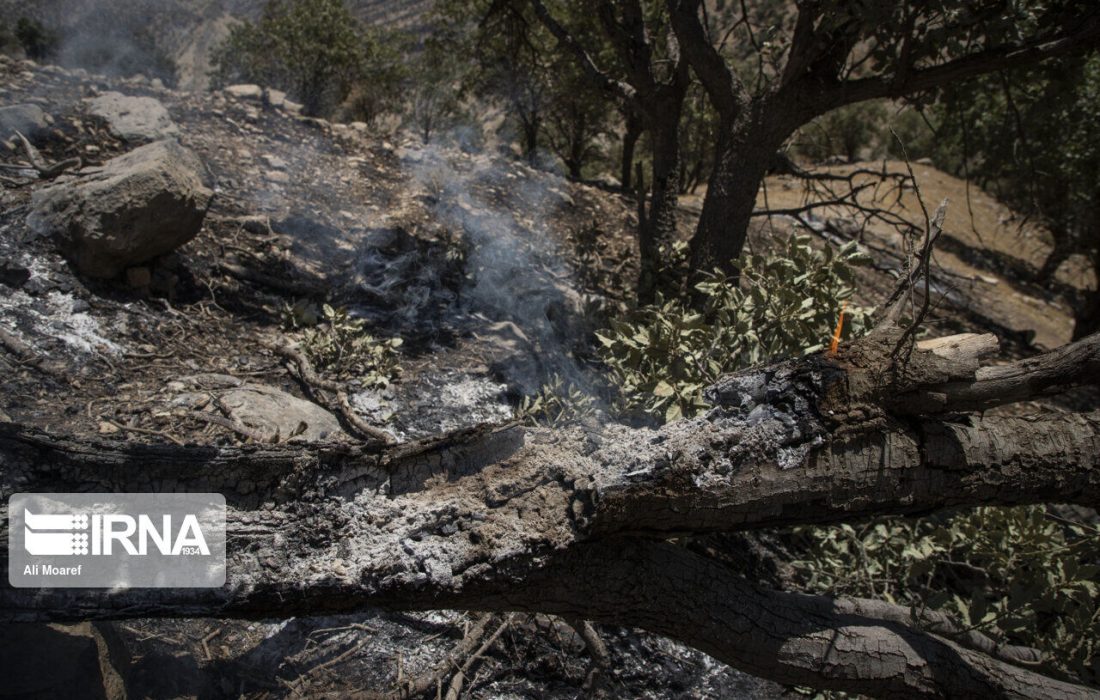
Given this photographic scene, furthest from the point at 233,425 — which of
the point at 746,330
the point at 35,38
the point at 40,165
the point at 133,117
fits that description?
the point at 35,38

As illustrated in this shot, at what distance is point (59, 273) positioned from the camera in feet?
12.7

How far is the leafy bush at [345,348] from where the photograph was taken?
403cm

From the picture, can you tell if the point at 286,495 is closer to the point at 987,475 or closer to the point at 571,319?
the point at 987,475

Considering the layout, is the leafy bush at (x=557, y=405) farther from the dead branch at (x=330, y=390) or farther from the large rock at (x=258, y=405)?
the large rock at (x=258, y=405)

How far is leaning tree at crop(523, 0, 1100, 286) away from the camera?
11.3 feet

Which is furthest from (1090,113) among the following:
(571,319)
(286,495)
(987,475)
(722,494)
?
(286,495)

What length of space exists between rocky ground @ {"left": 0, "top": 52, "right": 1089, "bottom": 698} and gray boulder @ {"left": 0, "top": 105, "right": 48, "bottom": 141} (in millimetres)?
14

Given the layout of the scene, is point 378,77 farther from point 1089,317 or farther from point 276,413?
point 1089,317

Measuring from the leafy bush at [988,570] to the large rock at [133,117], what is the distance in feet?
17.9

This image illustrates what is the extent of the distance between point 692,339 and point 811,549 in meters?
1.22

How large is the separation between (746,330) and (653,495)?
1.94m

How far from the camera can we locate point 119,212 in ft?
12.7

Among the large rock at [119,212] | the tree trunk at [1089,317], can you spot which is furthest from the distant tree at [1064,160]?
the large rock at [119,212]

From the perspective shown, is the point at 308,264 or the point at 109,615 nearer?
the point at 109,615
